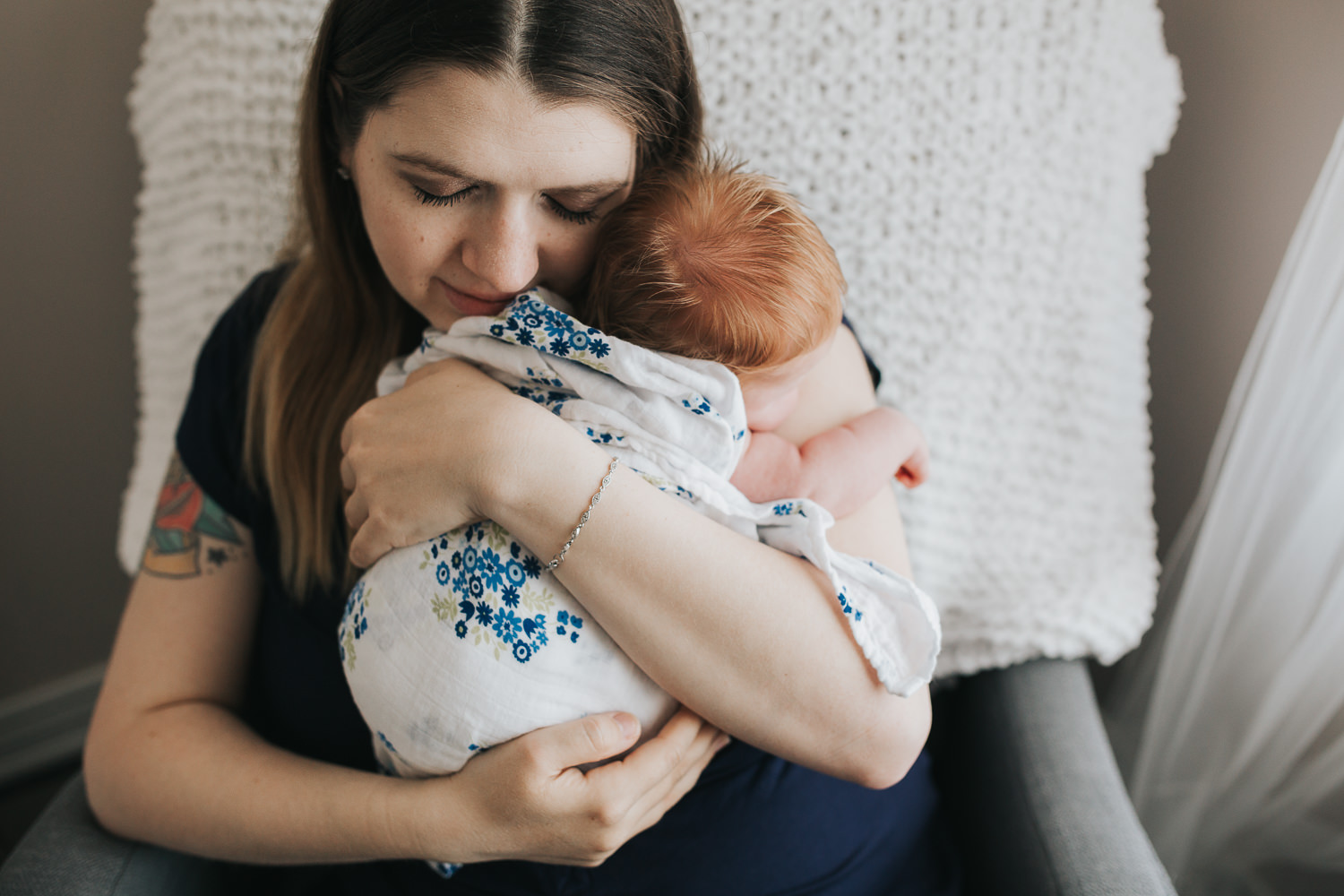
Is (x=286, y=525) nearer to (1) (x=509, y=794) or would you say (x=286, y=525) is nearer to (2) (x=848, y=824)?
(1) (x=509, y=794)

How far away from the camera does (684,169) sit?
0.85 metres

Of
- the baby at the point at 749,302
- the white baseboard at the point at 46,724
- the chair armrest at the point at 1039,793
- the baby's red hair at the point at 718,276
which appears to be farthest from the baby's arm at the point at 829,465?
the white baseboard at the point at 46,724

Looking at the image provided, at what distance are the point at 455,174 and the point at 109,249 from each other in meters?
1.08

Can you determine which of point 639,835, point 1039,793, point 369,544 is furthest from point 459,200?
point 1039,793

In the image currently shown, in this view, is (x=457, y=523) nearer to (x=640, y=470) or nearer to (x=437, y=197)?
(x=640, y=470)

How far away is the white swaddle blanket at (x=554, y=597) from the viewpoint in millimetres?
726

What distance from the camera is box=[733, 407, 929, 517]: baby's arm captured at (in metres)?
0.81

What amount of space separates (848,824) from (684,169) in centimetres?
76

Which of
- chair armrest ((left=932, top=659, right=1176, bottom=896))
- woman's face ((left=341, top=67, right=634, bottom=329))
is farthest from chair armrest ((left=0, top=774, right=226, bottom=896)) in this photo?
chair armrest ((left=932, top=659, right=1176, bottom=896))

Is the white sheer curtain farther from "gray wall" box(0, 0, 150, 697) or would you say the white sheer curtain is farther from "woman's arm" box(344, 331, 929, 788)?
"gray wall" box(0, 0, 150, 697)

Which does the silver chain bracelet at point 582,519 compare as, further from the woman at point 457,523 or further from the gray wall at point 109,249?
the gray wall at point 109,249

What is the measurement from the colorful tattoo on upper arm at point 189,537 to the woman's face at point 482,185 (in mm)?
401

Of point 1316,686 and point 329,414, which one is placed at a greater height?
point 329,414

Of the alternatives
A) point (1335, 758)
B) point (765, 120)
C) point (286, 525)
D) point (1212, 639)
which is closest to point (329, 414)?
point (286, 525)
